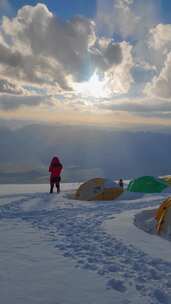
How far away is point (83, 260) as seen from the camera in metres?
→ 7.47

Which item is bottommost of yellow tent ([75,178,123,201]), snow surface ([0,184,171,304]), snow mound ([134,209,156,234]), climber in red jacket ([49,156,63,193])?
snow surface ([0,184,171,304])

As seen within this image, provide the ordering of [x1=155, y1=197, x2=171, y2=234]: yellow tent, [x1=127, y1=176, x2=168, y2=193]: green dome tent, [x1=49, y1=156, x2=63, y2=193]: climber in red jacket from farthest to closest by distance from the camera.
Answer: [x1=127, y1=176, x2=168, y2=193]: green dome tent < [x1=49, y1=156, x2=63, y2=193]: climber in red jacket < [x1=155, y1=197, x2=171, y2=234]: yellow tent

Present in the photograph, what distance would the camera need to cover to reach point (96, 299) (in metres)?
5.44

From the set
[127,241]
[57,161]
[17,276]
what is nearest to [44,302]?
[17,276]

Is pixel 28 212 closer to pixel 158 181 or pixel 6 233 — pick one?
pixel 6 233

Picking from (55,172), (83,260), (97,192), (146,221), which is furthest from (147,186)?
(83,260)

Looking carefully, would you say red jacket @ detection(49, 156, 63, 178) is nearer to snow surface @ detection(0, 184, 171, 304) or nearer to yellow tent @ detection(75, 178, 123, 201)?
yellow tent @ detection(75, 178, 123, 201)

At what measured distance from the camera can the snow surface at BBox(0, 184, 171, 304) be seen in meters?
5.61

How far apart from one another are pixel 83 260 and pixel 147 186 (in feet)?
51.6

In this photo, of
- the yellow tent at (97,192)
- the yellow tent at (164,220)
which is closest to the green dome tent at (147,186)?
the yellow tent at (97,192)

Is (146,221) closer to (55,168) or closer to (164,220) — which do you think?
(164,220)

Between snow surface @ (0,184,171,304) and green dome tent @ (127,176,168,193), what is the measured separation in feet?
30.8

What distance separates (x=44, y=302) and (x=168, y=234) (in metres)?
5.42

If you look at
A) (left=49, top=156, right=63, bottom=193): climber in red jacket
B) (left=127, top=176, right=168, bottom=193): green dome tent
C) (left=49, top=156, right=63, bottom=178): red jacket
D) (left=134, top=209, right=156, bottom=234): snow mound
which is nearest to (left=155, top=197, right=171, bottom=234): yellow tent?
(left=134, top=209, right=156, bottom=234): snow mound
